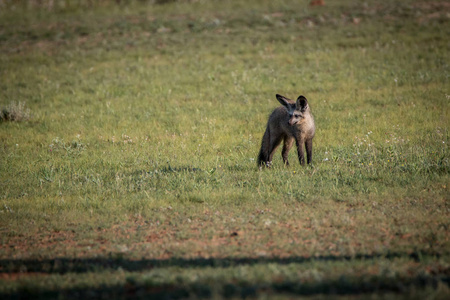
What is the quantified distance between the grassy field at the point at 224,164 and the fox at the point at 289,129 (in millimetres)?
416

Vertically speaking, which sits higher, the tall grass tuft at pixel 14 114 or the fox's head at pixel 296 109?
the fox's head at pixel 296 109

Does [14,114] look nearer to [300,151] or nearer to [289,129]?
[289,129]

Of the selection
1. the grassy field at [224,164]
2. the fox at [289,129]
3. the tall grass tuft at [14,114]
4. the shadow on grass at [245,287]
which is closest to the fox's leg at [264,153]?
the fox at [289,129]

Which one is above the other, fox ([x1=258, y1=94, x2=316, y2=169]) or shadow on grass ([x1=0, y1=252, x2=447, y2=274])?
fox ([x1=258, y1=94, x2=316, y2=169])

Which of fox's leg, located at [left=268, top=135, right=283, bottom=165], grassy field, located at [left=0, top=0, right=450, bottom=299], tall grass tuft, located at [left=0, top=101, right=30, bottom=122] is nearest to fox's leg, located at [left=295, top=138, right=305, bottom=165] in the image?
grassy field, located at [left=0, top=0, right=450, bottom=299]

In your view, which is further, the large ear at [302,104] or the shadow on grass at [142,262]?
the large ear at [302,104]

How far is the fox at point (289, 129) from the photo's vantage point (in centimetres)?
1042

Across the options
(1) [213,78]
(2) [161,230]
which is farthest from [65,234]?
(1) [213,78]

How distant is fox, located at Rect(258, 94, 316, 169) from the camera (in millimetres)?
10422

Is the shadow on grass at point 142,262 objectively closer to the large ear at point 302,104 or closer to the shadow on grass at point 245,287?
the shadow on grass at point 245,287

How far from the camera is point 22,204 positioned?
8.84 m

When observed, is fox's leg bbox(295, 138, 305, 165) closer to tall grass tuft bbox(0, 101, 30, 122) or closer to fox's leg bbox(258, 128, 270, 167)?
fox's leg bbox(258, 128, 270, 167)

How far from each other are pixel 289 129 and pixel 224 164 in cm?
171

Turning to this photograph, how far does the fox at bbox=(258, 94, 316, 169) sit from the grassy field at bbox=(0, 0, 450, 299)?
16.4 inches
